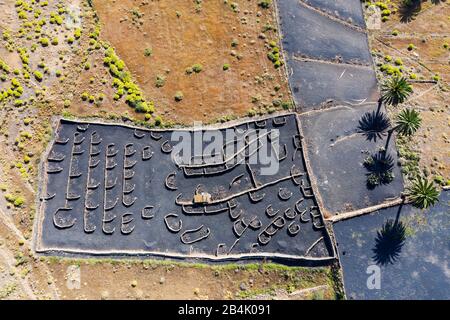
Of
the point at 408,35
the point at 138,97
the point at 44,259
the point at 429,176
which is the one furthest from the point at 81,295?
the point at 408,35

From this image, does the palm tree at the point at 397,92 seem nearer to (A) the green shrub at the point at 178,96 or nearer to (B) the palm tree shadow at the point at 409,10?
(B) the palm tree shadow at the point at 409,10

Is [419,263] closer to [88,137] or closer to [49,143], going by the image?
[88,137]

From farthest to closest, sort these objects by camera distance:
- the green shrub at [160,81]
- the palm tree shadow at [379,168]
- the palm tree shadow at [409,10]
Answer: the palm tree shadow at [409,10], the green shrub at [160,81], the palm tree shadow at [379,168]

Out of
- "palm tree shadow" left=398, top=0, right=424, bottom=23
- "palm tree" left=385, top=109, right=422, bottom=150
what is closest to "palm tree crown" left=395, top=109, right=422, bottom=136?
"palm tree" left=385, top=109, right=422, bottom=150

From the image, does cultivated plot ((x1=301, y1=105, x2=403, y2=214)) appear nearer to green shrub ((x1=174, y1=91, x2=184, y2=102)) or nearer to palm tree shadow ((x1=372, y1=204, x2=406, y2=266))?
palm tree shadow ((x1=372, y1=204, x2=406, y2=266))

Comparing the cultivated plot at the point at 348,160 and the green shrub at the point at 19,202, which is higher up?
the cultivated plot at the point at 348,160

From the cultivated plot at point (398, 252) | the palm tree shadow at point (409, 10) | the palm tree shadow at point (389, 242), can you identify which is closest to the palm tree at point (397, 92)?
the cultivated plot at point (398, 252)

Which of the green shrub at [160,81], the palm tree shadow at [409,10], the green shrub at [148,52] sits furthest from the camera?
the palm tree shadow at [409,10]
